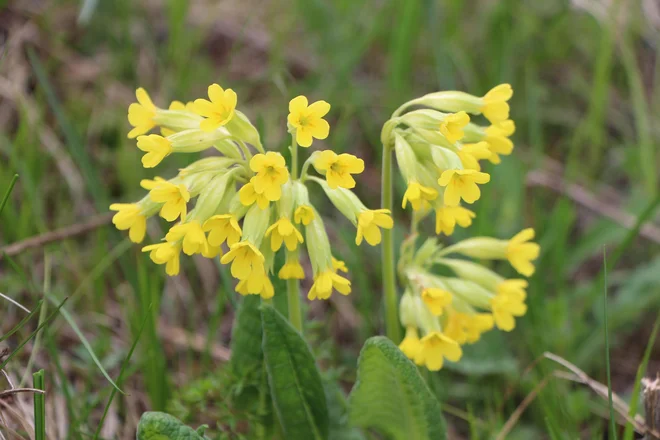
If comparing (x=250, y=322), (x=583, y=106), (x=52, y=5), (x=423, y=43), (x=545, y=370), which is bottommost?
(x=545, y=370)

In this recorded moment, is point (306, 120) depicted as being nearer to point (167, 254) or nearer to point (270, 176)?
point (270, 176)

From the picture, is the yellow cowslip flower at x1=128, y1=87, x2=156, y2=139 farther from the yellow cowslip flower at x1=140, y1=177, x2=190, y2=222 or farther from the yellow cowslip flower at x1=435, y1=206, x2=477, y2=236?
the yellow cowslip flower at x1=435, y1=206, x2=477, y2=236

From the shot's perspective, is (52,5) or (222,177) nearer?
(222,177)

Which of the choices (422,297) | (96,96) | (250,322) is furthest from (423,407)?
(96,96)

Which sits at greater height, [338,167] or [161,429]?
[338,167]

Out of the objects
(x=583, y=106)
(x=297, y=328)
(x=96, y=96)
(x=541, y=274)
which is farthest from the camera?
(x=583, y=106)

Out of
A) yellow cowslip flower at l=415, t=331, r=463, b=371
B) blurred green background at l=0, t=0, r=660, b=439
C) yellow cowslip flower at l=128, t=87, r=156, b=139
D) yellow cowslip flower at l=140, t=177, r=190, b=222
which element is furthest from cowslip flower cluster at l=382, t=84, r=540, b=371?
yellow cowslip flower at l=128, t=87, r=156, b=139

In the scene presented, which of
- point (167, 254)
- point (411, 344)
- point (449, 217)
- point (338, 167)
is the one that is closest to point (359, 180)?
point (411, 344)

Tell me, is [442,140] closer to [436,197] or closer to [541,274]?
[436,197]
